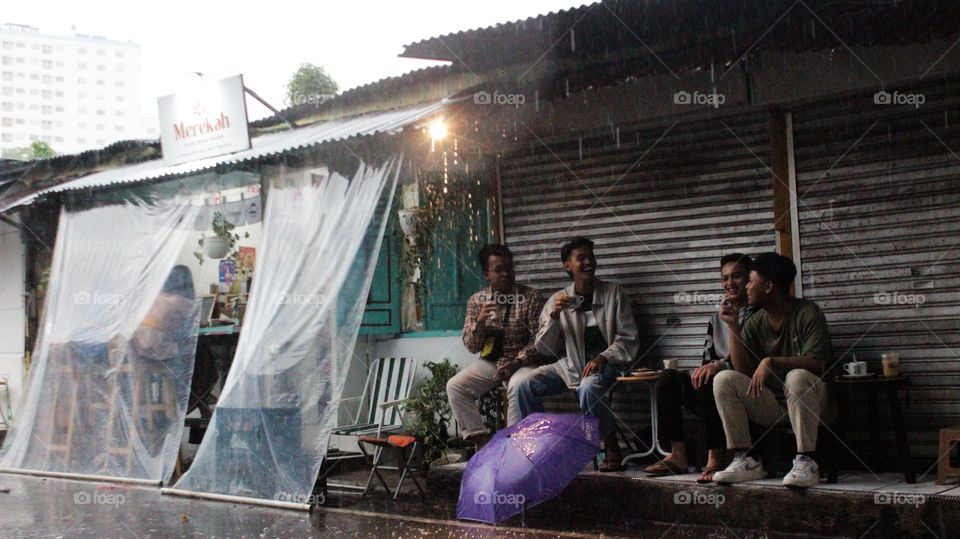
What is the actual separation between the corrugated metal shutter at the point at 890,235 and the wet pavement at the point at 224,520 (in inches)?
74.6

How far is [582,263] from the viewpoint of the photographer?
23.9 feet

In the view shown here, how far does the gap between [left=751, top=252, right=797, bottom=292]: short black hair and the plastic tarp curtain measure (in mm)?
2912

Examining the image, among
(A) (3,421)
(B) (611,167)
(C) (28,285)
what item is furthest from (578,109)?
(A) (3,421)

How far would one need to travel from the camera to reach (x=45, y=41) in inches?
2360

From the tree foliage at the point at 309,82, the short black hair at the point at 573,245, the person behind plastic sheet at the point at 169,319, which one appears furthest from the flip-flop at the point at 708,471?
the tree foliage at the point at 309,82

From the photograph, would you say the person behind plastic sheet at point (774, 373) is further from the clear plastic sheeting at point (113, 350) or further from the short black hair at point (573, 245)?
the clear plastic sheeting at point (113, 350)

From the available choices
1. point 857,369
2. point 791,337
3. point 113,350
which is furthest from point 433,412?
point 857,369

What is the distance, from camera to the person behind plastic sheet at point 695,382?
6.44m

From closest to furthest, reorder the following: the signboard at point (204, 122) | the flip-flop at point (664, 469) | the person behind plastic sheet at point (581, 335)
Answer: the flip-flop at point (664, 469), the person behind plastic sheet at point (581, 335), the signboard at point (204, 122)

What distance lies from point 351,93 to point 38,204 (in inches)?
168

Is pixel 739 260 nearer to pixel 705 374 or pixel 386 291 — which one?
pixel 705 374

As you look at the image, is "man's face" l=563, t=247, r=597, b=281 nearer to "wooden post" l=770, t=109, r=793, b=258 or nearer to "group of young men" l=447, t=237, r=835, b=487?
"group of young men" l=447, t=237, r=835, b=487

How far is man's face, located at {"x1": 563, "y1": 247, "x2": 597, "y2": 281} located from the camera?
7.29 metres

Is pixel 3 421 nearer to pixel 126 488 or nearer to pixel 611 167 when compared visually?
pixel 126 488
